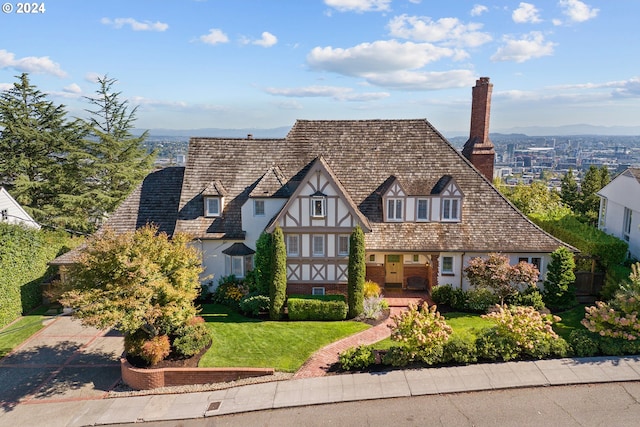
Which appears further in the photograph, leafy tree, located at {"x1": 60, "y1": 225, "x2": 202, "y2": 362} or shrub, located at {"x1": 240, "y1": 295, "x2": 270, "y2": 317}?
shrub, located at {"x1": 240, "y1": 295, "x2": 270, "y2": 317}

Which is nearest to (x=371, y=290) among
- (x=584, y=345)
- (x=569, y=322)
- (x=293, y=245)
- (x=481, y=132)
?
(x=293, y=245)

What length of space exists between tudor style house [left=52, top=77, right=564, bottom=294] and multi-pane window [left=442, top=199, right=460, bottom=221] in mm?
58

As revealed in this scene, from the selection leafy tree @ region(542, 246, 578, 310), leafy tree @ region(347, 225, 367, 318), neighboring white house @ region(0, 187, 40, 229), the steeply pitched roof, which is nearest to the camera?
leafy tree @ region(347, 225, 367, 318)

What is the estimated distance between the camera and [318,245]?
2359 centimetres

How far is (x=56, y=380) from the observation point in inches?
711

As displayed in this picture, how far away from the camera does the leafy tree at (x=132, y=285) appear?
16234 millimetres

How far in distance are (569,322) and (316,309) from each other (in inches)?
494

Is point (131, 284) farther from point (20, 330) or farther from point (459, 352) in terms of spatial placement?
point (459, 352)

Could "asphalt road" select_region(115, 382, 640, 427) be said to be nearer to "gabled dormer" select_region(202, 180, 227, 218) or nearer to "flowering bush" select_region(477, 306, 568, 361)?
"flowering bush" select_region(477, 306, 568, 361)

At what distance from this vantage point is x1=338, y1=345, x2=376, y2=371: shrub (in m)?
17.0

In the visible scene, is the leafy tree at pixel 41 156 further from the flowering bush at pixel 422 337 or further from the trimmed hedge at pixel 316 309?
the flowering bush at pixel 422 337

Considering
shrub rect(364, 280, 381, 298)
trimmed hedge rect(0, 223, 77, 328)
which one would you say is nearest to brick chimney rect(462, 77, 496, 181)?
shrub rect(364, 280, 381, 298)

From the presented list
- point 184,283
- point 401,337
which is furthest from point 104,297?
point 401,337

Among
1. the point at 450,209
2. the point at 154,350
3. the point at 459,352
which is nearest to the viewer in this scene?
the point at 459,352
